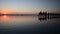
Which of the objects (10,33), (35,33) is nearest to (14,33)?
(10,33)

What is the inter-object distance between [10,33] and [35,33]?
1544 millimetres

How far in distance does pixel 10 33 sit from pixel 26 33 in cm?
99

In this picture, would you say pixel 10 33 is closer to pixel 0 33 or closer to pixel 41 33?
pixel 0 33

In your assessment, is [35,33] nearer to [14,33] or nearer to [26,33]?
[26,33]

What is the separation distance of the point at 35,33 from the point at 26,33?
1.83 feet

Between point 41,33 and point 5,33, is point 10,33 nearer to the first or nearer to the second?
point 5,33

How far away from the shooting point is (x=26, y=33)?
24.7 ft

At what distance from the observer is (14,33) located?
750cm

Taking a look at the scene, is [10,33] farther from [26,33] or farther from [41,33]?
[41,33]

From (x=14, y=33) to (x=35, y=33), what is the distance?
4.26 ft

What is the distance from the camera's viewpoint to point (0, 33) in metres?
7.54

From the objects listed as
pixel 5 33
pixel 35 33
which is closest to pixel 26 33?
pixel 35 33

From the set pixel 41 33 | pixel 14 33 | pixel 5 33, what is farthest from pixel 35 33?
pixel 5 33

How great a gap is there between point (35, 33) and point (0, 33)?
2172 mm
